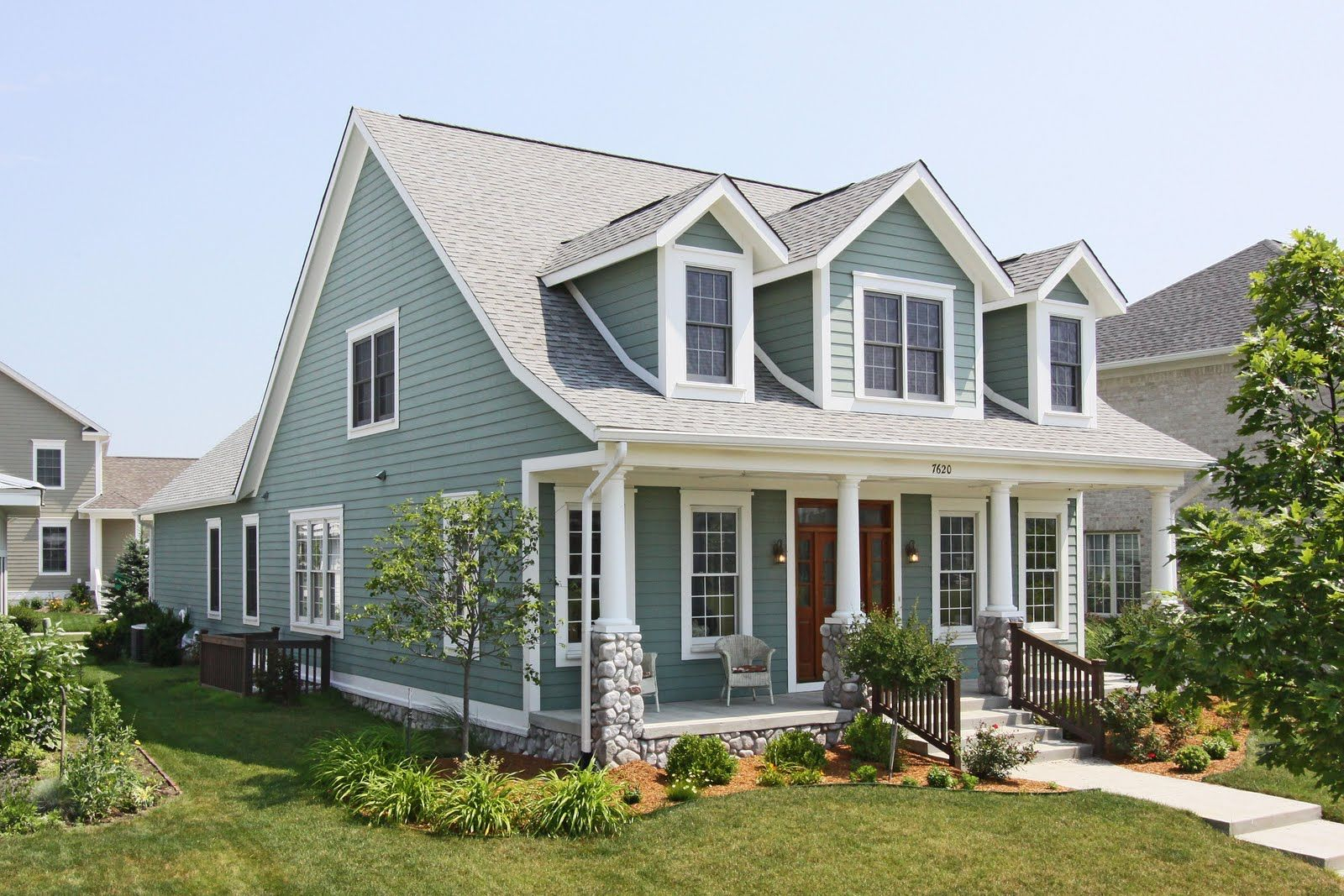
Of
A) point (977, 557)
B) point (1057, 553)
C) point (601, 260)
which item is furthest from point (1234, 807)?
point (601, 260)

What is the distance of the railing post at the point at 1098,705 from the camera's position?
1387cm

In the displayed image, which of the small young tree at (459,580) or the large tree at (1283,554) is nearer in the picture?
the large tree at (1283,554)

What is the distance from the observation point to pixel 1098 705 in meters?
13.9

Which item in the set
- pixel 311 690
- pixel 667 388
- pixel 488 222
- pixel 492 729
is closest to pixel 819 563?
pixel 667 388

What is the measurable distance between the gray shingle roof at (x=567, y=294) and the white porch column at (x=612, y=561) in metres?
0.72

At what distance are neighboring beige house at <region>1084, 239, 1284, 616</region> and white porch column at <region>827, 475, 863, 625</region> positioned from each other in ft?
38.8

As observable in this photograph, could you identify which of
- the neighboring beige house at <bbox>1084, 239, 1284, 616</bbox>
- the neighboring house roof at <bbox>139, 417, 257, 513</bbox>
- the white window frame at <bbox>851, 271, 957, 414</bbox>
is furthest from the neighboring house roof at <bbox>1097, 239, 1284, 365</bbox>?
the neighboring house roof at <bbox>139, 417, 257, 513</bbox>

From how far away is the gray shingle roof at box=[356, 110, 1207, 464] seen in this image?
13.1 metres

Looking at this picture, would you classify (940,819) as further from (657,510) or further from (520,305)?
(520,305)

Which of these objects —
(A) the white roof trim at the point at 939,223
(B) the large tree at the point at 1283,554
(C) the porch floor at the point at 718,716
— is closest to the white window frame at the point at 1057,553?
(A) the white roof trim at the point at 939,223

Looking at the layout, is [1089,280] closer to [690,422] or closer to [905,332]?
[905,332]

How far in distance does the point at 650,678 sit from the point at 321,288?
31.0 feet

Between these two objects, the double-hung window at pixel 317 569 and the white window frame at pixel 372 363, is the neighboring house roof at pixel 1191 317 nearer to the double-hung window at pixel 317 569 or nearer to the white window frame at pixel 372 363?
the white window frame at pixel 372 363

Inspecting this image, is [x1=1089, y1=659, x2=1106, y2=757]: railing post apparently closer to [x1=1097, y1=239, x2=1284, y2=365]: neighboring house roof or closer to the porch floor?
the porch floor
